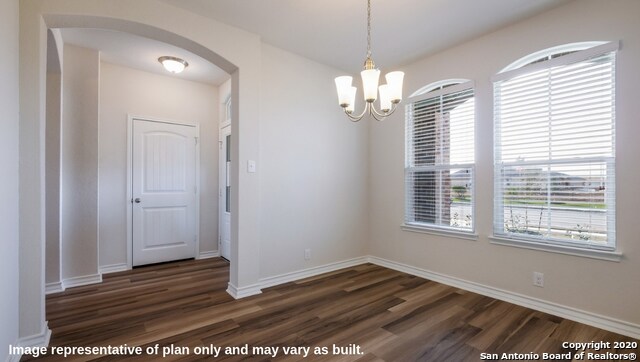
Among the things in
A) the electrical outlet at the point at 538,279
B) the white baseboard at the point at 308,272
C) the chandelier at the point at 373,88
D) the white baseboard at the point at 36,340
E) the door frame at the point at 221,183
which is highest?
the chandelier at the point at 373,88

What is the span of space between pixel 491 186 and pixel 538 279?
0.97 m

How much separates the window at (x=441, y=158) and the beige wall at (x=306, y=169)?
0.78 metres

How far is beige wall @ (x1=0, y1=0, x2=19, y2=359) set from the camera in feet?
5.51

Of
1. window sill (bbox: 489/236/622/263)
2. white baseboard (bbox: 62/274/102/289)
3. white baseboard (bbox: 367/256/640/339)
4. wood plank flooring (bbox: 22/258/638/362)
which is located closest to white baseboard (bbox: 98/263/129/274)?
white baseboard (bbox: 62/274/102/289)

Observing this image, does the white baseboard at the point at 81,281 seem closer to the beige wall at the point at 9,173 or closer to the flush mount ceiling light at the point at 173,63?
the beige wall at the point at 9,173

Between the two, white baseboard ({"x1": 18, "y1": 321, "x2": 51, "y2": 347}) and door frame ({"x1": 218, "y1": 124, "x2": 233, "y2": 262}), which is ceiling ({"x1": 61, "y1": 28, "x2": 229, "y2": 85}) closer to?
door frame ({"x1": 218, "y1": 124, "x2": 233, "y2": 262})

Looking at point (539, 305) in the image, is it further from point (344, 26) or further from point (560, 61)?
Result: point (344, 26)

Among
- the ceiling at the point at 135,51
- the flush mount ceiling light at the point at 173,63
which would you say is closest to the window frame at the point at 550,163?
the ceiling at the point at 135,51

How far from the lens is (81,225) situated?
344 centimetres

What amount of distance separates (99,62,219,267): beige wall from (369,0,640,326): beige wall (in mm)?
2859

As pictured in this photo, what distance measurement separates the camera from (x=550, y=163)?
106 inches

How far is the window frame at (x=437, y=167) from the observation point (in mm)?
3277

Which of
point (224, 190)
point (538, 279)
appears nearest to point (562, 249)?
point (538, 279)

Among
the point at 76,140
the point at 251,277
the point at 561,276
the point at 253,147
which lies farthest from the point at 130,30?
the point at 561,276
